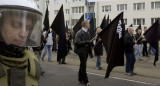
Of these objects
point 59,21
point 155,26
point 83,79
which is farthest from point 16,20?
point 155,26

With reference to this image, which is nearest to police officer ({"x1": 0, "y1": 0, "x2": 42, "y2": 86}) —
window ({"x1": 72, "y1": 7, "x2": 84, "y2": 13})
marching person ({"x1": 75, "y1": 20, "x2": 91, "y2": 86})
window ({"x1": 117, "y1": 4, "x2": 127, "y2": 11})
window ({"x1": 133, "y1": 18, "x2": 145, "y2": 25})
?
marching person ({"x1": 75, "y1": 20, "x2": 91, "y2": 86})

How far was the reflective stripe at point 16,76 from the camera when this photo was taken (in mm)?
1447

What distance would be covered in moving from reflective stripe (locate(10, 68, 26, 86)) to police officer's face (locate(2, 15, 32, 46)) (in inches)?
6.7

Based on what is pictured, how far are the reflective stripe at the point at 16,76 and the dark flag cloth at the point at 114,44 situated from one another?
14.3 feet

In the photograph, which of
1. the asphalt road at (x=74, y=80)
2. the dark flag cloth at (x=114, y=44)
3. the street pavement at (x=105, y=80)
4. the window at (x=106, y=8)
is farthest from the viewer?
the window at (x=106, y=8)

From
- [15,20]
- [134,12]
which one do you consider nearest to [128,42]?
[15,20]

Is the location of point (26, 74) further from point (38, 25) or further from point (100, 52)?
point (100, 52)

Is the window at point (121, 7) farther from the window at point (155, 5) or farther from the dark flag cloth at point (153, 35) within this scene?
the dark flag cloth at point (153, 35)

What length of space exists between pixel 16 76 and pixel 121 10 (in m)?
37.5

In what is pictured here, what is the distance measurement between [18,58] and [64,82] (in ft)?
18.6

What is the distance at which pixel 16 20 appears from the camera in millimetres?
1480

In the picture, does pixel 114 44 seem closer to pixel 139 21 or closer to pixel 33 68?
pixel 33 68

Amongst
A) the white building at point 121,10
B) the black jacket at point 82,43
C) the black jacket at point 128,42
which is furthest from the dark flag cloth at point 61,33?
the white building at point 121,10

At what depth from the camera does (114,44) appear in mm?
5898
